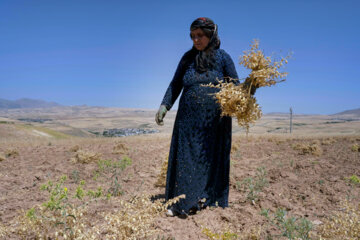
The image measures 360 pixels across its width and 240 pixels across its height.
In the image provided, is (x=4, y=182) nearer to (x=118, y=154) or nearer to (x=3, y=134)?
(x=118, y=154)

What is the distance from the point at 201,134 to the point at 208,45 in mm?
1015

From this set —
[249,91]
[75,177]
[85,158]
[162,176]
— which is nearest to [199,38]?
[249,91]

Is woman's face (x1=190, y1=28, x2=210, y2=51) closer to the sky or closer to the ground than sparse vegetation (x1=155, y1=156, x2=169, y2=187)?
closer to the sky

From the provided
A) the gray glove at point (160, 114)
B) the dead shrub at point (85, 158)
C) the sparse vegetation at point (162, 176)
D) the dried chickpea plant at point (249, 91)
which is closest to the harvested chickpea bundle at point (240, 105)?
the dried chickpea plant at point (249, 91)

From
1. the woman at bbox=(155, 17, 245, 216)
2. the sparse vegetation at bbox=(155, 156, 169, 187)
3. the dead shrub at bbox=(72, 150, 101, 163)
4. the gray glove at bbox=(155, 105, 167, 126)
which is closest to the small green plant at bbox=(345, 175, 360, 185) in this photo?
the woman at bbox=(155, 17, 245, 216)

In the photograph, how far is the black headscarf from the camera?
117 inches

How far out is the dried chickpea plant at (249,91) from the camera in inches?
101

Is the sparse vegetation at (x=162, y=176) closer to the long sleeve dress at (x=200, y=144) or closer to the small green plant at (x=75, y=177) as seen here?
the long sleeve dress at (x=200, y=144)

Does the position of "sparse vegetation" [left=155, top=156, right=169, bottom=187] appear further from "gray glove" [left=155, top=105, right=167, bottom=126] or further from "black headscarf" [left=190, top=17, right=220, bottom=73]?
"black headscarf" [left=190, top=17, right=220, bottom=73]

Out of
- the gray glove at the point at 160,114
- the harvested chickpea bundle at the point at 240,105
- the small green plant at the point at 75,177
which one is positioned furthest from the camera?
the small green plant at the point at 75,177

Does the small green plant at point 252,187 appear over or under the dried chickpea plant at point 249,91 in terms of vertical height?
under

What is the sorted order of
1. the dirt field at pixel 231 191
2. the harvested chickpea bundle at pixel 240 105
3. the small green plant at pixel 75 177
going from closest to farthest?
the harvested chickpea bundle at pixel 240 105 → the dirt field at pixel 231 191 → the small green plant at pixel 75 177

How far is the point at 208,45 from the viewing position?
307 centimetres

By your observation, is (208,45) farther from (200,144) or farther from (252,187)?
(252,187)
